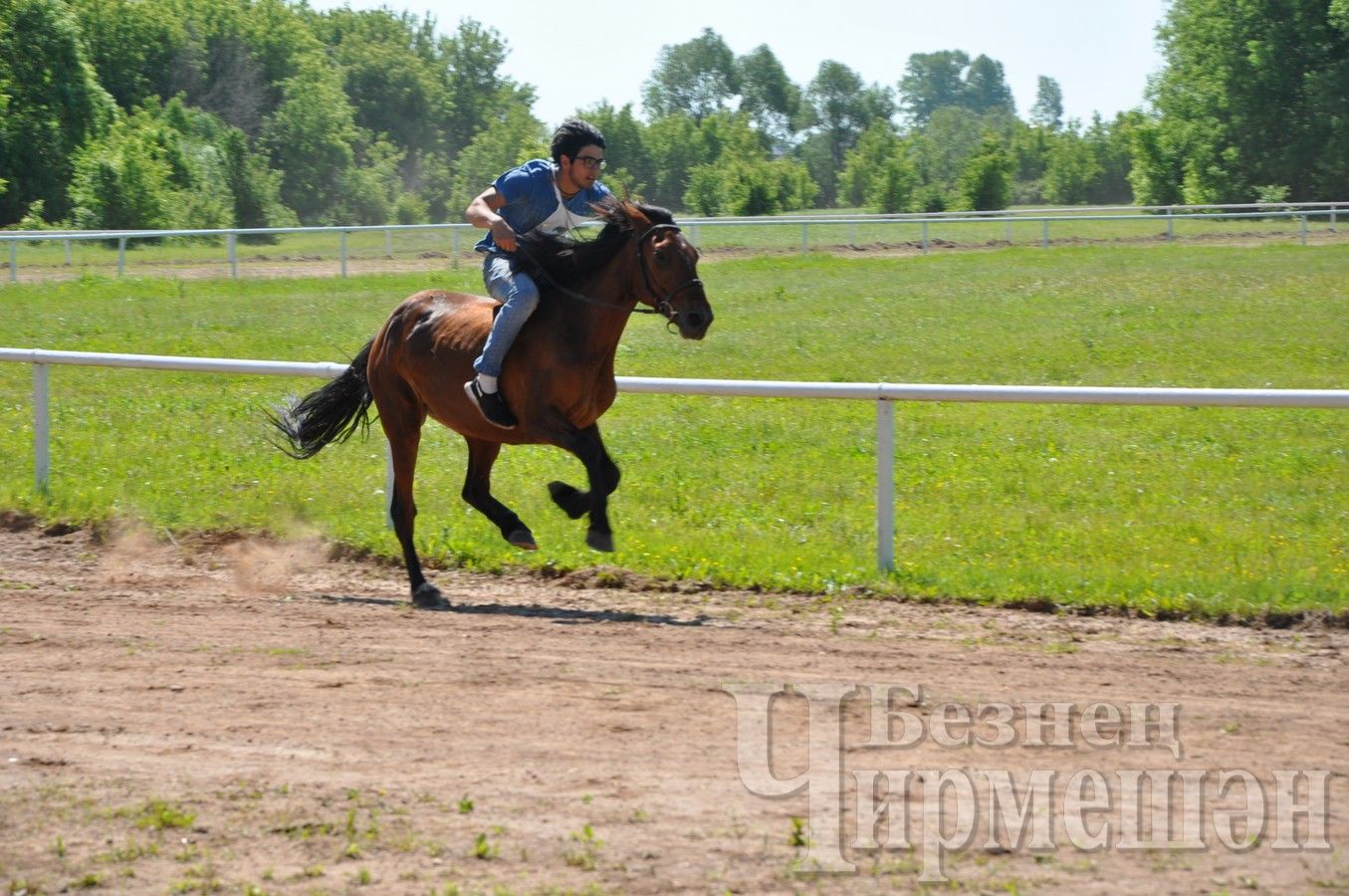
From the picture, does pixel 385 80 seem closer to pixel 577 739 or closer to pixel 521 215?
pixel 521 215

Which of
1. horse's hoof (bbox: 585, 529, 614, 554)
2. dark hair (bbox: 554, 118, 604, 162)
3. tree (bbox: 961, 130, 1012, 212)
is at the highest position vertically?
tree (bbox: 961, 130, 1012, 212)

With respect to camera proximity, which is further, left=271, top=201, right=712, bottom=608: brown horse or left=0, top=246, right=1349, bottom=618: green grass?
left=0, top=246, right=1349, bottom=618: green grass

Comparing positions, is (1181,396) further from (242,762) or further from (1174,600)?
(242,762)

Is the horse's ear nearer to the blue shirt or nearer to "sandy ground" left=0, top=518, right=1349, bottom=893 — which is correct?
the blue shirt

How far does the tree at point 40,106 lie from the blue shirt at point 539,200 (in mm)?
44562

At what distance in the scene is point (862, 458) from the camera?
11.7 metres

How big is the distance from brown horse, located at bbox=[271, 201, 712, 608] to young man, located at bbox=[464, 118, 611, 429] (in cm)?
11

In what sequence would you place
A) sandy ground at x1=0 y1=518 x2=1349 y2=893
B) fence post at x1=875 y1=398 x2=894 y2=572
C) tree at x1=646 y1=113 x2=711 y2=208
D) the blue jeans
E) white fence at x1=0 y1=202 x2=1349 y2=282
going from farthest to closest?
tree at x1=646 y1=113 x2=711 y2=208, white fence at x1=0 y1=202 x2=1349 y2=282, fence post at x1=875 y1=398 x2=894 y2=572, the blue jeans, sandy ground at x1=0 y1=518 x2=1349 y2=893

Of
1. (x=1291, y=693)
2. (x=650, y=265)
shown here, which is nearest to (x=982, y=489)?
(x=650, y=265)

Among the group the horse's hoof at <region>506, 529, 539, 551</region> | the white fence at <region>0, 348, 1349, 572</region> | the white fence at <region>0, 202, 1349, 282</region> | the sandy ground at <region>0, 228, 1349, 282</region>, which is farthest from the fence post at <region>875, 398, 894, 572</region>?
the sandy ground at <region>0, 228, 1349, 282</region>

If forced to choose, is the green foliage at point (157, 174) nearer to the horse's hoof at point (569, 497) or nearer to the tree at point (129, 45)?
the tree at point (129, 45)

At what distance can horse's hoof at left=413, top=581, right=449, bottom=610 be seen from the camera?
8.36 m

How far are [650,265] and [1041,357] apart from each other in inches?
442

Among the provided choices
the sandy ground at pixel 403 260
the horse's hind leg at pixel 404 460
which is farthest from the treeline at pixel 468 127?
the horse's hind leg at pixel 404 460
